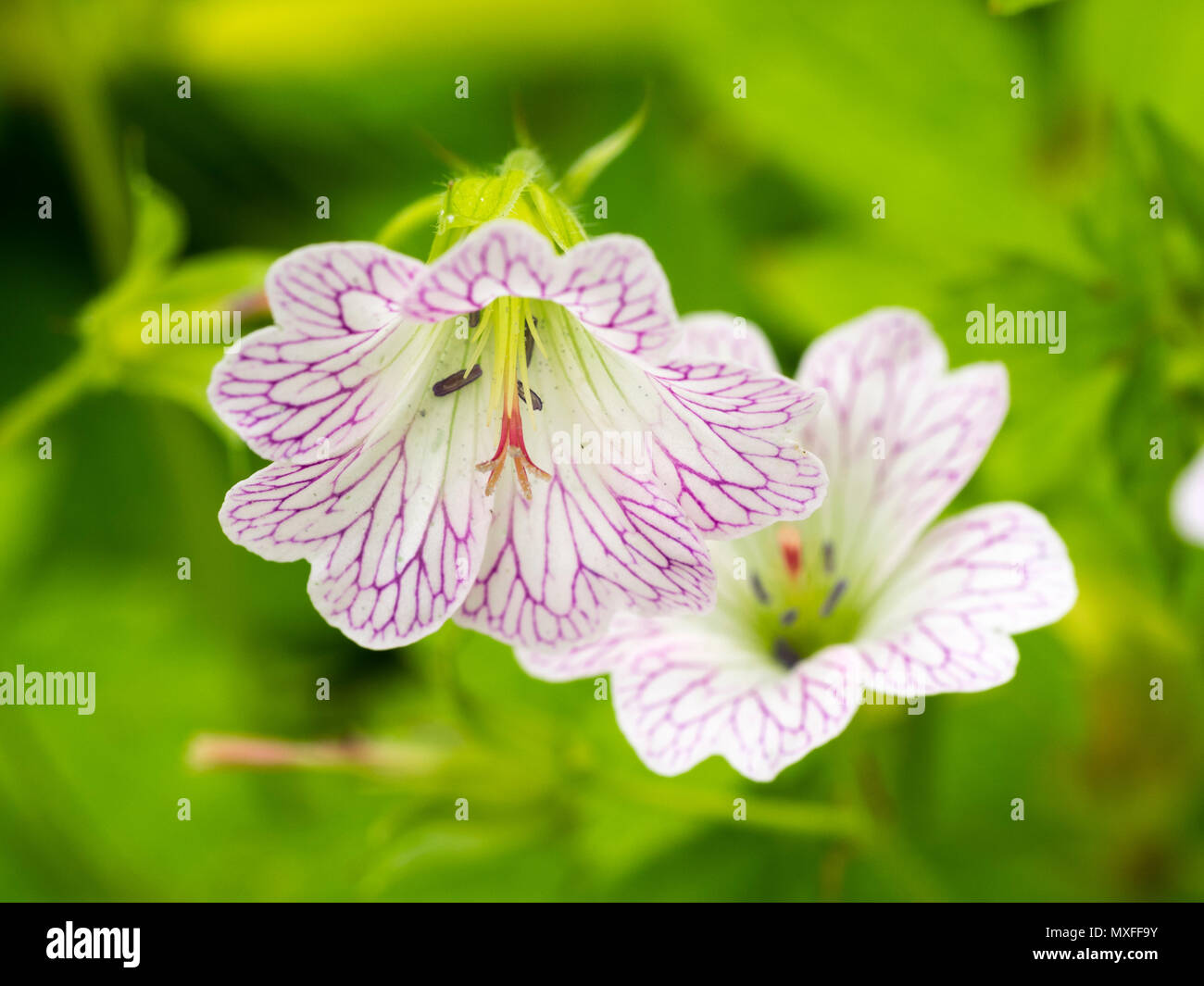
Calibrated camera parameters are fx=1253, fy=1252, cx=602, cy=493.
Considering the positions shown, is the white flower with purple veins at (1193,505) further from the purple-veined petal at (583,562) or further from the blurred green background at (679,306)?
the purple-veined petal at (583,562)

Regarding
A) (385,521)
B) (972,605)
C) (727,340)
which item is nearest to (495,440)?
(385,521)

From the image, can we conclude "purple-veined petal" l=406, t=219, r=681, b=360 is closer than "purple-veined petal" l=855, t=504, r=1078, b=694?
Yes

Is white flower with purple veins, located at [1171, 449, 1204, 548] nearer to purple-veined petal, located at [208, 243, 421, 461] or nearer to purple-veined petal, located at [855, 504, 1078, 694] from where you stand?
purple-veined petal, located at [855, 504, 1078, 694]

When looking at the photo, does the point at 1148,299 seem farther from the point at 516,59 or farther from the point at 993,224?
the point at 516,59

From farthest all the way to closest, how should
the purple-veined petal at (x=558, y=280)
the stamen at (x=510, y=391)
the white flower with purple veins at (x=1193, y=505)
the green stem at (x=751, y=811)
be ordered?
the green stem at (x=751, y=811) → the stamen at (x=510, y=391) → the white flower with purple veins at (x=1193, y=505) → the purple-veined petal at (x=558, y=280)

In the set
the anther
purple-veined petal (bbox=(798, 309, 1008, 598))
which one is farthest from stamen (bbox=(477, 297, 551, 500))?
purple-veined petal (bbox=(798, 309, 1008, 598))

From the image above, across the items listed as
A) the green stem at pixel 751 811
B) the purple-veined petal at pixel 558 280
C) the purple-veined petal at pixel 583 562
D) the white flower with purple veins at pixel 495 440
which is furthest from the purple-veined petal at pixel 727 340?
the green stem at pixel 751 811

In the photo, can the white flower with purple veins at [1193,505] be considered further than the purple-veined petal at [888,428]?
No

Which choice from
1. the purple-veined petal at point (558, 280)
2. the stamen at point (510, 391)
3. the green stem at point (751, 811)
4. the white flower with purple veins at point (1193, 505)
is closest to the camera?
the purple-veined petal at point (558, 280)
